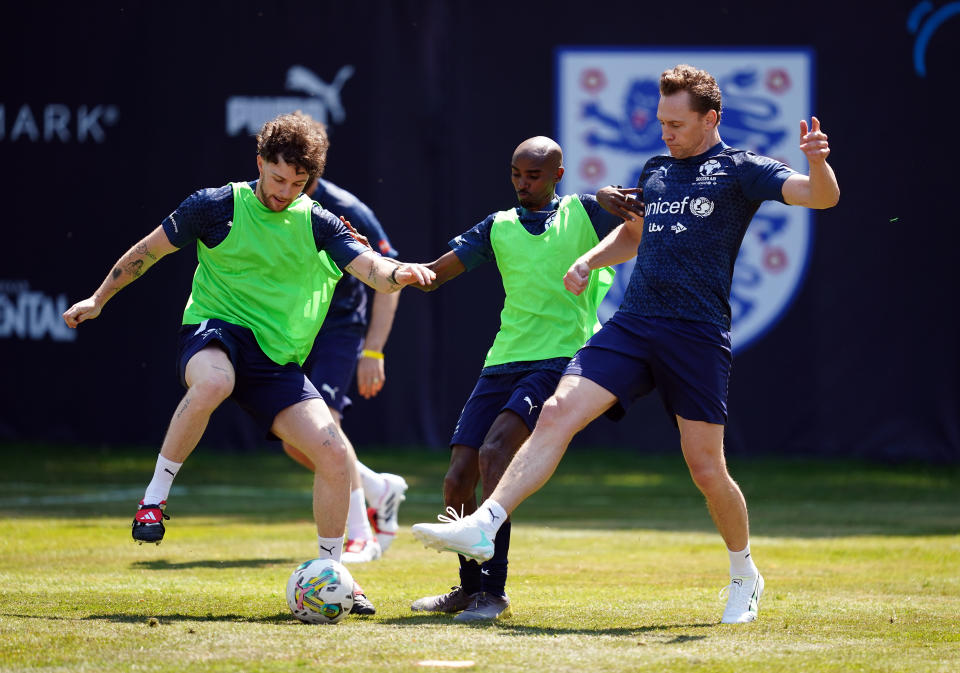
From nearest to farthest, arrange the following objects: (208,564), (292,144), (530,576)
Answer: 1. (292,144)
2. (530,576)
3. (208,564)

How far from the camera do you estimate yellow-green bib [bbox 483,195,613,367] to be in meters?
6.11

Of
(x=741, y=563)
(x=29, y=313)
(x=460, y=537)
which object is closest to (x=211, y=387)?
(x=460, y=537)

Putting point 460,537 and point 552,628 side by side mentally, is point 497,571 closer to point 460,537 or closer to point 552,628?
point 552,628

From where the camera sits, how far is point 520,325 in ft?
20.2

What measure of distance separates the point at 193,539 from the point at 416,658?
172 inches

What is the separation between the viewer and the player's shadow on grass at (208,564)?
7484 millimetres

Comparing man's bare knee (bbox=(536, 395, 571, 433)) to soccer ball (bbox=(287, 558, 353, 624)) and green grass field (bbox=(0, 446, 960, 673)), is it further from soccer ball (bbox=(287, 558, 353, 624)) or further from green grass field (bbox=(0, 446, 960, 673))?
soccer ball (bbox=(287, 558, 353, 624))

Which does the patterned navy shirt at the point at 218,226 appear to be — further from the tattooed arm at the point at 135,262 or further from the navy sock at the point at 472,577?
the navy sock at the point at 472,577

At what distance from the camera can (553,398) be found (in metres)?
5.58

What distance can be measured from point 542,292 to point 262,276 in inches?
47.8

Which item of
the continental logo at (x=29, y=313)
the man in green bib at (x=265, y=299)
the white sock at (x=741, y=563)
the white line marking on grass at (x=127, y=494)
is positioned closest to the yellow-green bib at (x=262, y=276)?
the man in green bib at (x=265, y=299)

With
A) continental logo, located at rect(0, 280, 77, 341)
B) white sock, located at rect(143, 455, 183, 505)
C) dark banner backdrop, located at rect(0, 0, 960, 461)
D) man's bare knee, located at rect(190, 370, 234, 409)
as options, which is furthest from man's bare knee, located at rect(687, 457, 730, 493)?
continental logo, located at rect(0, 280, 77, 341)

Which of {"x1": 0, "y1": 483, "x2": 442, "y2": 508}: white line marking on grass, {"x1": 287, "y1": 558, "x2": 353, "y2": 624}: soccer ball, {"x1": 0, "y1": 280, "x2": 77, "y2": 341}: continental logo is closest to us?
{"x1": 287, "y1": 558, "x2": 353, "y2": 624}: soccer ball

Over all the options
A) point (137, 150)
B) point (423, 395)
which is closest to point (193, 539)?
point (423, 395)
